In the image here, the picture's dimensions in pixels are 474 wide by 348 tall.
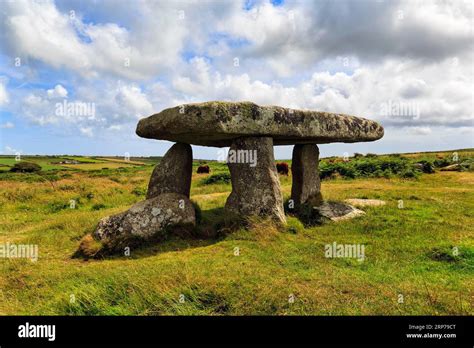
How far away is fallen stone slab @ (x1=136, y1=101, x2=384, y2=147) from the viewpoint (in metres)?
9.05

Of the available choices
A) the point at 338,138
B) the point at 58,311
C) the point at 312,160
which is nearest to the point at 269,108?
the point at 338,138

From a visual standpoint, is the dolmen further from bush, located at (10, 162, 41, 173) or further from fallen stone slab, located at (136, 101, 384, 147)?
bush, located at (10, 162, 41, 173)

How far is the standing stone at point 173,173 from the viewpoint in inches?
453

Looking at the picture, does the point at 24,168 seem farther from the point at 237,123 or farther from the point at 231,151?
the point at 237,123

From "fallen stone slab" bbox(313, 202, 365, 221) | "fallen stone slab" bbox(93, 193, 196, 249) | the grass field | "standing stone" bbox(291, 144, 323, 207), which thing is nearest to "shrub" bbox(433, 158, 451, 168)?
the grass field

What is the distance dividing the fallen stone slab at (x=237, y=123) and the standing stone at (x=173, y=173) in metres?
0.44

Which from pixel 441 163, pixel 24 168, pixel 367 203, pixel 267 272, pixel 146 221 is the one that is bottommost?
pixel 267 272

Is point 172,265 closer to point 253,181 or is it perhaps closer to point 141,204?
point 141,204

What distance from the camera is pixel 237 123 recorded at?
30.8ft

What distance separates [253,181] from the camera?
33.4 feet

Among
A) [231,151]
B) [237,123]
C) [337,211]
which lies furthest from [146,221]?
[337,211]

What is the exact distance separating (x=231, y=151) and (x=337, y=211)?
378cm

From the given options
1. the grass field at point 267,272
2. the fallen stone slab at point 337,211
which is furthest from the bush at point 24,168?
the fallen stone slab at point 337,211

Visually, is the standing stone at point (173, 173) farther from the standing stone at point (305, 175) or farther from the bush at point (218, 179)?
the bush at point (218, 179)
